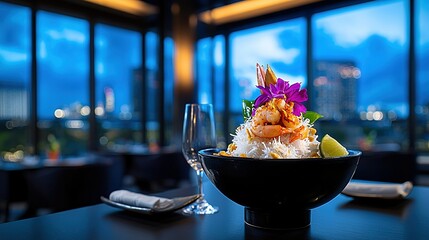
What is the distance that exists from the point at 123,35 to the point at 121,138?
163cm

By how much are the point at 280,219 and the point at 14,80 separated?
15.0 ft

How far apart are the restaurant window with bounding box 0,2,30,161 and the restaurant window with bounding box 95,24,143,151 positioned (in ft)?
3.21

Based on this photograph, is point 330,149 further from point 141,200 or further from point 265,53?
point 265,53

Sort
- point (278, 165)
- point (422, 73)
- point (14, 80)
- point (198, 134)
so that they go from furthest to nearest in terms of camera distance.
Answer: point (14, 80) < point (422, 73) < point (198, 134) < point (278, 165)

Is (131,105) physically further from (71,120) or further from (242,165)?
(242,165)

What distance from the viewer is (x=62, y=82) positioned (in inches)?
195

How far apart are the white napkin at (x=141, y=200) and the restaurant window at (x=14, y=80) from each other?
13.0ft

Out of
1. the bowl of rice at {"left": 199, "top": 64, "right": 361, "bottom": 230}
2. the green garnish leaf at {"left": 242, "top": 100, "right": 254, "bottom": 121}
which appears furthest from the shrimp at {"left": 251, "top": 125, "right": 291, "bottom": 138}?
the green garnish leaf at {"left": 242, "top": 100, "right": 254, "bottom": 121}

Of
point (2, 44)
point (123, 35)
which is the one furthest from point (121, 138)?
point (2, 44)

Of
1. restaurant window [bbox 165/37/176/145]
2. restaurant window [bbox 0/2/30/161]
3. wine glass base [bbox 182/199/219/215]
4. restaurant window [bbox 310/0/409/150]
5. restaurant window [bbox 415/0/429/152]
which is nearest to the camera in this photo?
wine glass base [bbox 182/199/219/215]

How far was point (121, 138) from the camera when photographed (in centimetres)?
567

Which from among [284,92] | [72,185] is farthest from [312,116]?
[72,185]

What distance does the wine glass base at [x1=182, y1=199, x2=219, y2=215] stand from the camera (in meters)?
0.91

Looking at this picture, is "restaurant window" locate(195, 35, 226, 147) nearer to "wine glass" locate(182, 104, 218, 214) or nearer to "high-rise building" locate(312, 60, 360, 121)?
"high-rise building" locate(312, 60, 360, 121)
